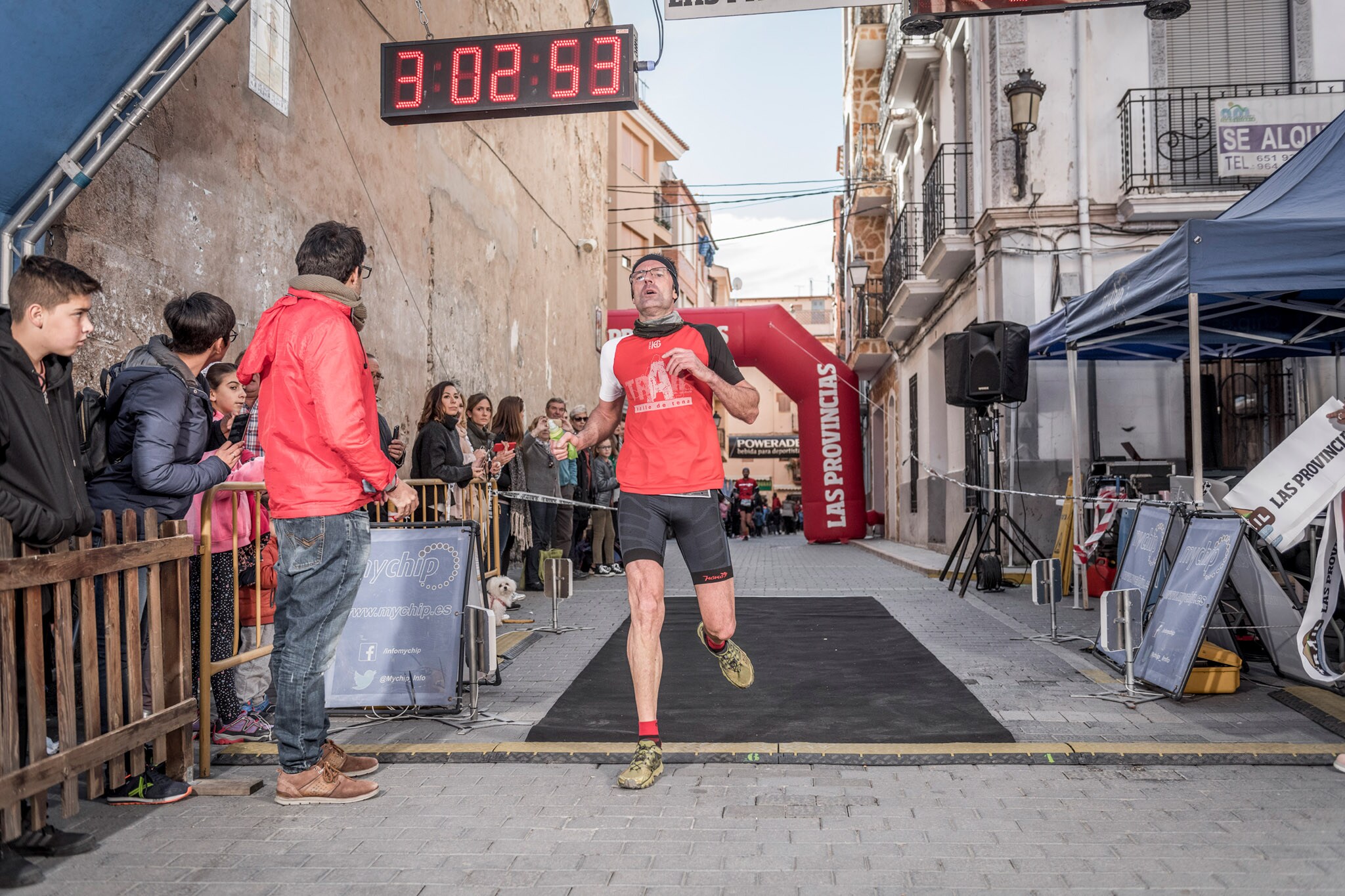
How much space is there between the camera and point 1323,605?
5.15 metres

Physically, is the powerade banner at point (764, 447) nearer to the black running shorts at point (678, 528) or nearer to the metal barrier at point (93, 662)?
the black running shorts at point (678, 528)

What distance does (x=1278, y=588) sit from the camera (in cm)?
617

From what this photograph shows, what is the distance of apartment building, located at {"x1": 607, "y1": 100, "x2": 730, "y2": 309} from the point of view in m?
36.0

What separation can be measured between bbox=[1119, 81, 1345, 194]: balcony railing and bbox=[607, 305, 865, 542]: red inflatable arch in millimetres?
9165

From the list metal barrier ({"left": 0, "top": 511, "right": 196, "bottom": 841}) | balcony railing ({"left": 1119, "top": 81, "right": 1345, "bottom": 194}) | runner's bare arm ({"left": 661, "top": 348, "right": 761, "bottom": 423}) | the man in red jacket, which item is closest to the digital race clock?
runner's bare arm ({"left": 661, "top": 348, "right": 761, "bottom": 423})

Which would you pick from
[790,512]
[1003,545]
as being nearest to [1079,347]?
[1003,545]

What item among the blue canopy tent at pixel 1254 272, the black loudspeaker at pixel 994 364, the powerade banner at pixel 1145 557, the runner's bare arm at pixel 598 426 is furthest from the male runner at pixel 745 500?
the runner's bare arm at pixel 598 426

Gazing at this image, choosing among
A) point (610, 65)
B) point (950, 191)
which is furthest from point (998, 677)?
point (950, 191)

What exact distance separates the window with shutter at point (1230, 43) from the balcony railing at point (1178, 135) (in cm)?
26

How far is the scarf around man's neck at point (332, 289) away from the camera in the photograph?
407cm

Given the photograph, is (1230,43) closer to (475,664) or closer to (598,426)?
(598,426)

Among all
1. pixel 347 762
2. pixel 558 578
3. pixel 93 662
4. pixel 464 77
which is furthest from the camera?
pixel 464 77

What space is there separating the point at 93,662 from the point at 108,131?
335cm

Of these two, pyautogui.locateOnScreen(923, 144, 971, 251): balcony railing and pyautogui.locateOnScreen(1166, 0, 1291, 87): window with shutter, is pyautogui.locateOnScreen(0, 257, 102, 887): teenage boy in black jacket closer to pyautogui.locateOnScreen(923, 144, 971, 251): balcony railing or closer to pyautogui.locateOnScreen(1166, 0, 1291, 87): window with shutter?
pyautogui.locateOnScreen(923, 144, 971, 251): balcony railing
